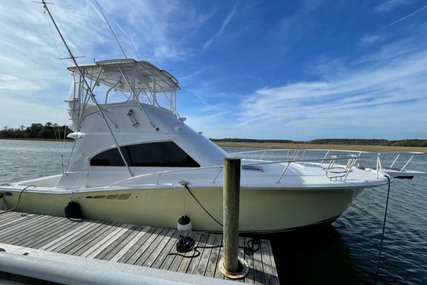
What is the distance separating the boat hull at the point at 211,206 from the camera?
3768mm

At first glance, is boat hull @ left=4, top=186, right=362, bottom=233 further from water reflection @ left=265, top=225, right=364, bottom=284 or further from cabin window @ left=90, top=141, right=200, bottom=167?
cabin window @ left=90, top=141, right=200, bottom=167

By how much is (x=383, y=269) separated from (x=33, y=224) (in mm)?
6841

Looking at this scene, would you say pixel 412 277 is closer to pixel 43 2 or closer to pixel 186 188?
pixel 186 188

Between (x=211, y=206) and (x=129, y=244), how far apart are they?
4.91 feet

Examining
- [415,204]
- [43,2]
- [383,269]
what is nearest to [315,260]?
[383,269]

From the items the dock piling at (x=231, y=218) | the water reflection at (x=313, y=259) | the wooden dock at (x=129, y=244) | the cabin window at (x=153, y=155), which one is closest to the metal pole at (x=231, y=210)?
the dock piling at (x=231, y=218)

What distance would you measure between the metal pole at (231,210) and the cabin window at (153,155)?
1.85 m

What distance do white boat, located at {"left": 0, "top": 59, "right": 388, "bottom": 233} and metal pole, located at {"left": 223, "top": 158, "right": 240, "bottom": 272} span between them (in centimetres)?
106

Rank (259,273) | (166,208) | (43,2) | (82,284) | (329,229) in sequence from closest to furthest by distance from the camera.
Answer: (82,284) → (259,273) → (43,2) → (166,208) → (329,229)

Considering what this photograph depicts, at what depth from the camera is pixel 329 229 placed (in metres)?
5.42

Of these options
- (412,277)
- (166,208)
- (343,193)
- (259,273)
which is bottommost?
(412,277)

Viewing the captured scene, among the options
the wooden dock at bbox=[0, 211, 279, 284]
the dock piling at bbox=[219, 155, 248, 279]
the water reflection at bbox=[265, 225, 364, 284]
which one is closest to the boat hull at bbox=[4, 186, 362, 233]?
the wooden dock at bbox=[0, 211, 279, 284]

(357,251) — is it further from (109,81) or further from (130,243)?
(109,81)

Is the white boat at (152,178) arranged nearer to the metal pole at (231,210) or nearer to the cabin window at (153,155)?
the cabin window at (153,155)
